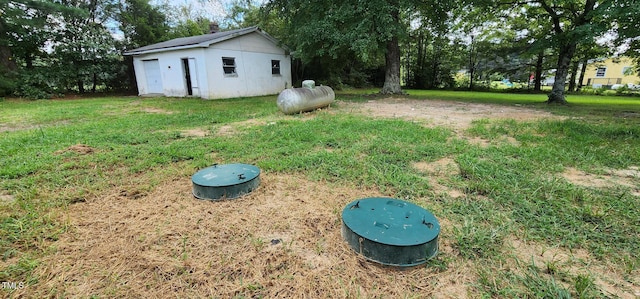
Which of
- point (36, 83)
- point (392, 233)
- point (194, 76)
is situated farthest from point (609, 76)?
point (36, 83)

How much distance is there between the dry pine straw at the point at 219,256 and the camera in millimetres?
1491

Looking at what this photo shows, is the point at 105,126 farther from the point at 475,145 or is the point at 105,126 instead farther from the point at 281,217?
the point at 475,145

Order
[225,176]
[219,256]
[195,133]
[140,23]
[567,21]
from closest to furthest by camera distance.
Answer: [219,256], [225,176], [195,133], [567,21], [140,23]

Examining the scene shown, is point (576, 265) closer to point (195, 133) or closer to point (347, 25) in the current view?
point (195, 133)

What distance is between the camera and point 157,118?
6.77 meters

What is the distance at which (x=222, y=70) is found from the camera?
40.5ft

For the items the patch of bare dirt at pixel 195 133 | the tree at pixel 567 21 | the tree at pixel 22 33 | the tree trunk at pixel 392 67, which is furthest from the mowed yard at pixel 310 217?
the tree at pixel 22 33

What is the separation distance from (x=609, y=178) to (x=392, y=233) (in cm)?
291

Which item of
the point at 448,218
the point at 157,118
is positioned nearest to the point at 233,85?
the point at 157,118

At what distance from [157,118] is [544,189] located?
24.5 ft

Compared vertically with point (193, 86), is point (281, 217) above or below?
below

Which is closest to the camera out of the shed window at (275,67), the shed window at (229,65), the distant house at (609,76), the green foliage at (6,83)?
the green foliage at (6,83)

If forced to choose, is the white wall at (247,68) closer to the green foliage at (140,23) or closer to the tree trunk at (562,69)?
the green foliage at (140,23)

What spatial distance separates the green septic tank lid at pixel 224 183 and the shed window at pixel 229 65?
10.9 metres
